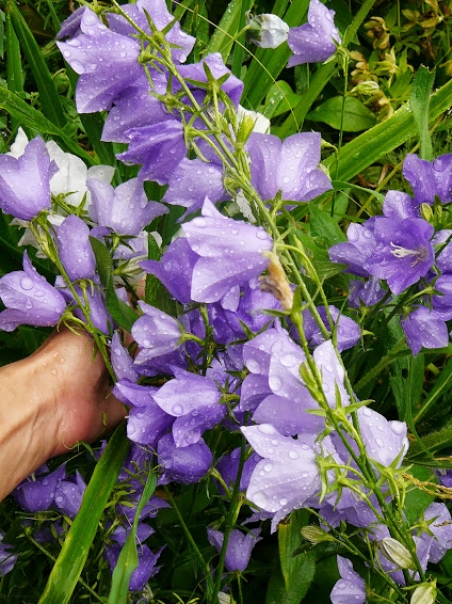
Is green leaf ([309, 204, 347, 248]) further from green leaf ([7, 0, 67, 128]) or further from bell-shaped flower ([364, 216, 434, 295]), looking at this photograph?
green leaf ([7, 0, 67, 128])

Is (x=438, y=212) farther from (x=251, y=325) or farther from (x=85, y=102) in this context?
(x=85, y=102)

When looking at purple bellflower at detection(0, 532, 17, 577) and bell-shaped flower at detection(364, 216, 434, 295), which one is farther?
purple bellflower at detection(0, 532, 17, 577)

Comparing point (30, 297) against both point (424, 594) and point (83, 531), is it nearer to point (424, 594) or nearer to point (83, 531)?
point (83, 531)

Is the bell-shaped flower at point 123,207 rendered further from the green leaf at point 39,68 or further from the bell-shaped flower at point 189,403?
the green leaf at point 39,68

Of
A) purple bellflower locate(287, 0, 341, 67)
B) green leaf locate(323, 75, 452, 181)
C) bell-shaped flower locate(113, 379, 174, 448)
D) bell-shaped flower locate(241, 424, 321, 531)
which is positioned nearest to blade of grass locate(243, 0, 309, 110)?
green leaf locate(323, 75, 452, 181)

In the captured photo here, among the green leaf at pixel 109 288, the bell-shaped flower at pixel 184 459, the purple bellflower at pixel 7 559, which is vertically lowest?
the purple bellflower at pixel 7 559

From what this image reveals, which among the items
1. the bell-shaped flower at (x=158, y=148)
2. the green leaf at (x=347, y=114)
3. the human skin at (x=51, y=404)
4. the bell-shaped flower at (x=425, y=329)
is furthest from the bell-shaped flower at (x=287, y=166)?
the green leaf at (x=347, y=114)
